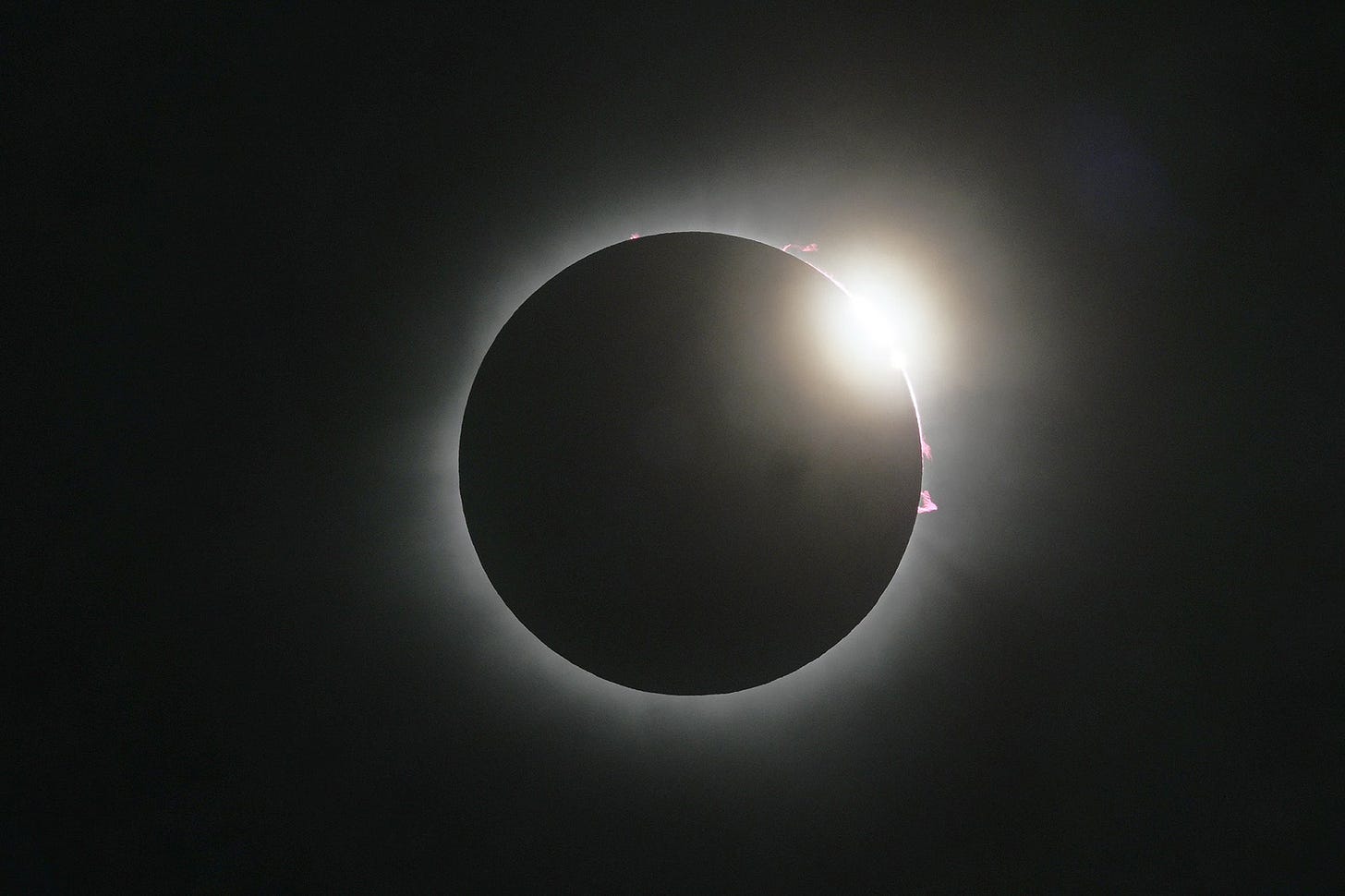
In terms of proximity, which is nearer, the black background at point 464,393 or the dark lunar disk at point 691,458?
the dark lunar disk at point 691,458

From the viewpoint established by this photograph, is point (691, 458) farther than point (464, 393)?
No

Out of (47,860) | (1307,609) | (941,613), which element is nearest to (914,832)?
(941,613)

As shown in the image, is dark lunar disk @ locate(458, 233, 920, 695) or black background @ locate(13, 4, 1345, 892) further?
black background @ locate(13, 4, 1345, 892)

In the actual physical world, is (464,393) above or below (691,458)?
above
